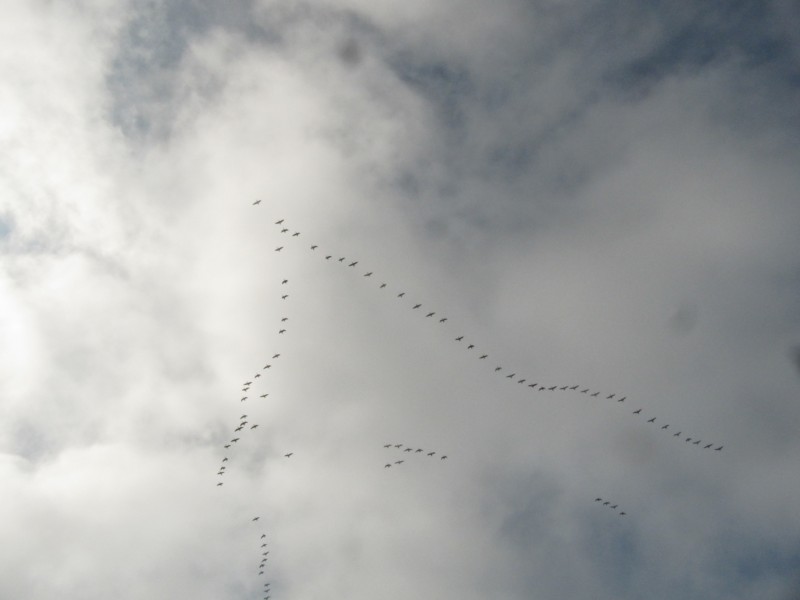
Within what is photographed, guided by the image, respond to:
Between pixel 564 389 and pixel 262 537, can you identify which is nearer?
pixel 564 389

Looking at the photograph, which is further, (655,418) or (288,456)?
(655,418)

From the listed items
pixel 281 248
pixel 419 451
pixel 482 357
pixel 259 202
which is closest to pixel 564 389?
pixel 482 357

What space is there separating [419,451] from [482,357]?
23667 millimetres

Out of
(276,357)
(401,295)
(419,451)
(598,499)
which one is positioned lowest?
(598,499)

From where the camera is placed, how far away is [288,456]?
99188mm

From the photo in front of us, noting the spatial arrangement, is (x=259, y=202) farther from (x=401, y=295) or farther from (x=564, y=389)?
(x=564, y=389)

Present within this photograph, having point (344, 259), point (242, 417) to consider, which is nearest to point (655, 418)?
point (344, 259)

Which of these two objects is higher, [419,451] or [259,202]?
[259,202]

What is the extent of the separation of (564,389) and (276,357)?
48.6 metres

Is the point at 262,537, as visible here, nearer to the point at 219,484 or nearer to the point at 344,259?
the point at 219,484

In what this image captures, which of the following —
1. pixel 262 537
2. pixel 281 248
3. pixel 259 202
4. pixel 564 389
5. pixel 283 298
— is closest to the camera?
pixel 259 202

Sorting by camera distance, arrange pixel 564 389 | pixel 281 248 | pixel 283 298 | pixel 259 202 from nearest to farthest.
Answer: pixel 259 202, pixel 281 248, pixel 283 298, pixel 564 389

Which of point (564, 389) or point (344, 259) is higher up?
point (344, 259)

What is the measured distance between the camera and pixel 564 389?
321 ft
